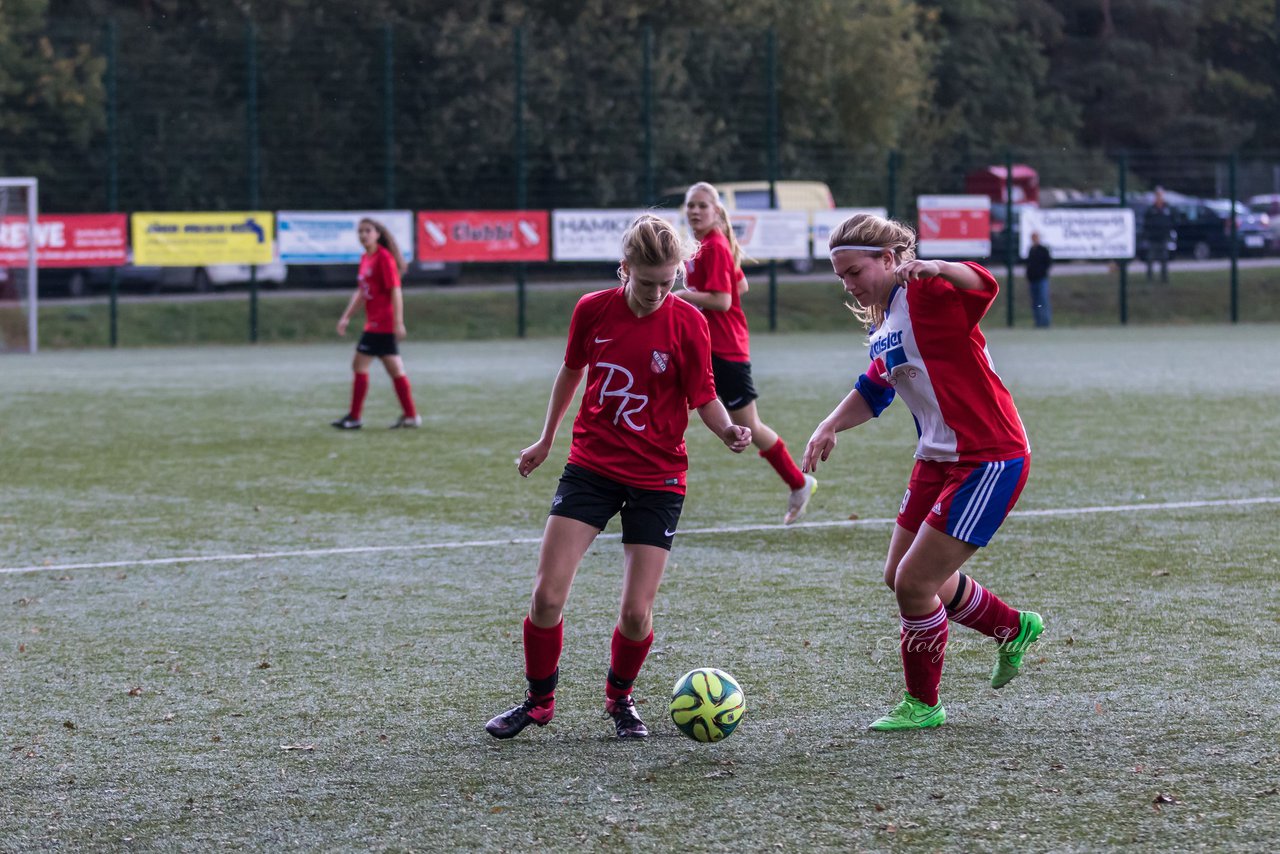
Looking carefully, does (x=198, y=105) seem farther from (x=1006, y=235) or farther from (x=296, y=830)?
(x=296, y=830)

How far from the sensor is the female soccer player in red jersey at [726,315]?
9047 millimetres

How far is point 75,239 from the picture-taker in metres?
25.5

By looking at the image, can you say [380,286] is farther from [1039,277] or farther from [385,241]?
[1039,277]

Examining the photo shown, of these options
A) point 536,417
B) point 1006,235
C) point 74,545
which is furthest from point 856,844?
point 1006,235

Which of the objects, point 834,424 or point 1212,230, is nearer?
point 834,424

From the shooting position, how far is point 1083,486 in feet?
33.4

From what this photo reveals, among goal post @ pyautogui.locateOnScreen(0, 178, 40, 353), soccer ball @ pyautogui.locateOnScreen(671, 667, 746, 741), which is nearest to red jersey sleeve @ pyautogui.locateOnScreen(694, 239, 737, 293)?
soccer ball @ pyautogui.locateOnScreen(671, 667, 746, 741)

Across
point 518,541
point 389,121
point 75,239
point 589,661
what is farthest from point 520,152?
point 589,661

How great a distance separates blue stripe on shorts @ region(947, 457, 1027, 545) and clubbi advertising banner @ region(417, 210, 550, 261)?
2276 centimetres

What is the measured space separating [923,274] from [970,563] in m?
3.26

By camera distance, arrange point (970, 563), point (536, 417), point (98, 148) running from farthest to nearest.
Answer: point (98, 148) < point (536, 417) < point (970, 563)

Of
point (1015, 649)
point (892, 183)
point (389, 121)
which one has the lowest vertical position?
point (1015, 649)

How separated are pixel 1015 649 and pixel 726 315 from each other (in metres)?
4.55

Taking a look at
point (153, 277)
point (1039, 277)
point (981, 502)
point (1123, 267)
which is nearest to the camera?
point (981, 502)
